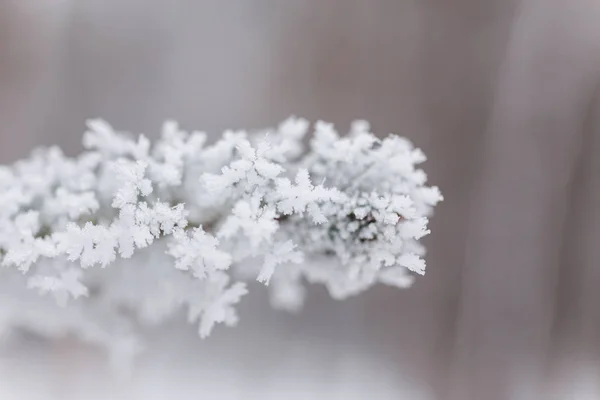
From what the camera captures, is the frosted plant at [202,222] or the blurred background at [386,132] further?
the blurred background at [386,132]

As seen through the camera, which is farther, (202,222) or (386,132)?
(386,132)

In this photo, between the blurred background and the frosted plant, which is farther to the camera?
the blurred background

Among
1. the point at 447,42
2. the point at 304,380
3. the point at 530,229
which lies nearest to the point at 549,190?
the point at 530,229

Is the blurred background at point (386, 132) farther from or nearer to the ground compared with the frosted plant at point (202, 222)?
farther from the ground

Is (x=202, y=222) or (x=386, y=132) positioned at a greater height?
(x=386, y=132)

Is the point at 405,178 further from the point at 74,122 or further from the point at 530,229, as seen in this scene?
the point at 74,122
